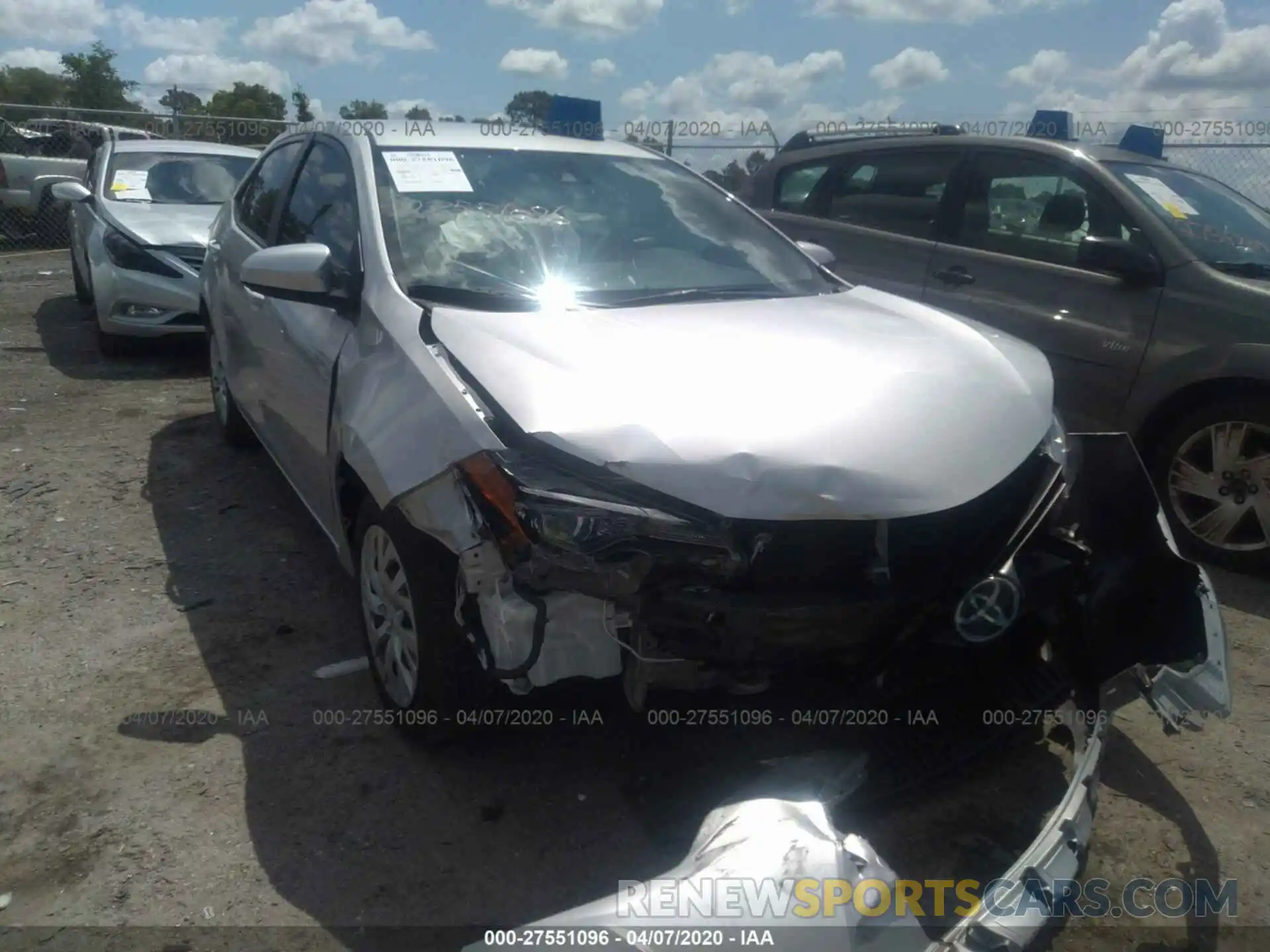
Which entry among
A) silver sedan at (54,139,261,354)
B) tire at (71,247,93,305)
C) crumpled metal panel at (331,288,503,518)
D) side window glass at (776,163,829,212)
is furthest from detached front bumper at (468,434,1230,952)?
tire at (71,247,93,305)

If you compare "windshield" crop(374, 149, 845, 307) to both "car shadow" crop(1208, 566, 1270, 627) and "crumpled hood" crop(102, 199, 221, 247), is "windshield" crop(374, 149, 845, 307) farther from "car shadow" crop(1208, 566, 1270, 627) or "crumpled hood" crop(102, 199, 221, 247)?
"crumpled hood" crop(102, 199, 221, 247)

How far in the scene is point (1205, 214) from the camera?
4.81 m

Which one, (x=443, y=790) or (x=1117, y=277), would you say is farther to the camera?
(x=1117, y=277)

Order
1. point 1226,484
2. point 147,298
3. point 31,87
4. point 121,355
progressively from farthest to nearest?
point 31,87
point 121,355
point 147,298
point 1226,484

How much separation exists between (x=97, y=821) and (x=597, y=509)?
1.65 m

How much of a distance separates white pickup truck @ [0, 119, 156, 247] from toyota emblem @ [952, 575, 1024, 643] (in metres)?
14.7

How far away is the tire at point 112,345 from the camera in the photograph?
778 centimetres

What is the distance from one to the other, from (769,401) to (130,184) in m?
7.59

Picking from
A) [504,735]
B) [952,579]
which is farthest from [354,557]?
[952,579]

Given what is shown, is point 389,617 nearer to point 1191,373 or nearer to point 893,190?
point 1191,373

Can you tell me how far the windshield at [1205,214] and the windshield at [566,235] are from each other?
204cm

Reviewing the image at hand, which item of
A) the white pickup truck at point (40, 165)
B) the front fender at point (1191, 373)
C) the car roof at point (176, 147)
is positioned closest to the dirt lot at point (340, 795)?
the front fender at point (1191, 373)

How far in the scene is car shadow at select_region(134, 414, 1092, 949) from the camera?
236 cm

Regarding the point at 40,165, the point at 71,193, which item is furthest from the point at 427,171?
the point at 40,165
